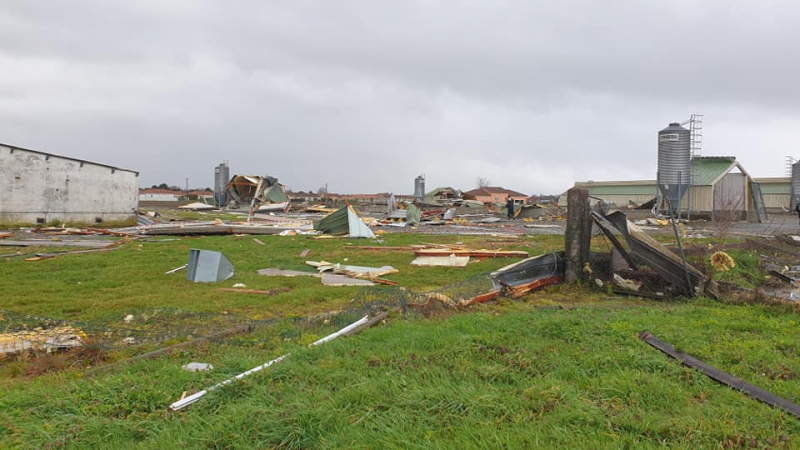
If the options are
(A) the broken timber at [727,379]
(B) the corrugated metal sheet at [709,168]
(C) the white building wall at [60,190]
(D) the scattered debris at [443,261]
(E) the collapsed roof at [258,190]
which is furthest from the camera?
(E) the collapsed roof at [258,190]

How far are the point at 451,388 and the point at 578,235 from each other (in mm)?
6206

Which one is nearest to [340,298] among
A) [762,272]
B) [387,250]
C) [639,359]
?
[639,359]

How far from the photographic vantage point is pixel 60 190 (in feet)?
76.2

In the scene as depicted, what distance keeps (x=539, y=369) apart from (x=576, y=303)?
12.8 feet

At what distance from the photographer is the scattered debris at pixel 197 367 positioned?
4.16 metres

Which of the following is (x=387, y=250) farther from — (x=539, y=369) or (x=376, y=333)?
(x=539, y=369)

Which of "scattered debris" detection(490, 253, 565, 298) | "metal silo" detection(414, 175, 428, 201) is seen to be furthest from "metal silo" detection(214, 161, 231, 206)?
"scattered debris" detection(490, 253, 565, 298)

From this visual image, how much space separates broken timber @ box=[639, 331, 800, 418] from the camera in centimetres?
324

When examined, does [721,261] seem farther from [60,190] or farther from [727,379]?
[60,190]

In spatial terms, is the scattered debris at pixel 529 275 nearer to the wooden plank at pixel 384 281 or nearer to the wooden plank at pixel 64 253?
the wooden plank at pixel 384 281

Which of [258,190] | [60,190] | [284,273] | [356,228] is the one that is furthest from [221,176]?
[284,273]

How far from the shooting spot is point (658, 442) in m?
2.75

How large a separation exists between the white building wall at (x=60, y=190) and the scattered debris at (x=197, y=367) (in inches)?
921

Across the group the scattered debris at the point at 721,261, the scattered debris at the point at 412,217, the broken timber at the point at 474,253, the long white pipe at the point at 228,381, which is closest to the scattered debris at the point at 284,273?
the broken timber at the point at 474,253
